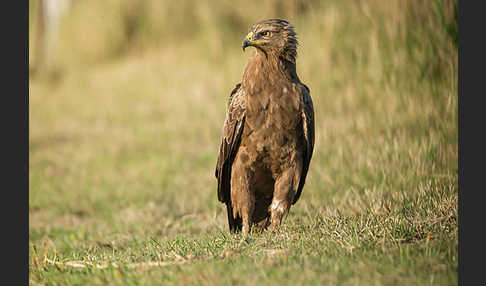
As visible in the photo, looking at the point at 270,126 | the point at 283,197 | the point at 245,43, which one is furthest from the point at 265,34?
the point at 283,197

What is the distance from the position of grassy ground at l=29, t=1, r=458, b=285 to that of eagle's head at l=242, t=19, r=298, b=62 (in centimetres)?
146

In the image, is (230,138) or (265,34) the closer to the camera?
(265,34)

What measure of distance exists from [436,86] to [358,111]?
2093mm

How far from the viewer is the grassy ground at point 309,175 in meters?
2.83

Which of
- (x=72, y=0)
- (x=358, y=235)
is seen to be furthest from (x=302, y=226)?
(x=72, y=0)

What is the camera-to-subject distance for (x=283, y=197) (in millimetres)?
4152

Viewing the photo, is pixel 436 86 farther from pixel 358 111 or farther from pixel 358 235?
pixel 358 235

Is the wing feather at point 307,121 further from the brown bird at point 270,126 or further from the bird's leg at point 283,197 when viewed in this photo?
the bird's leg at point 283,197

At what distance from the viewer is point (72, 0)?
784 inches

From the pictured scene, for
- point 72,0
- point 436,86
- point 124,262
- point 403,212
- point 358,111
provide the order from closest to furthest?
point 124,262
point 403,212
point 436,86
point 358,111
point 72,0

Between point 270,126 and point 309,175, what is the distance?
2168 millimetres

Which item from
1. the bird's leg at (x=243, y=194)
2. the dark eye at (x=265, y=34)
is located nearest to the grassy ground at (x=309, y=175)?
the bird's leg at (x=243, y=194)

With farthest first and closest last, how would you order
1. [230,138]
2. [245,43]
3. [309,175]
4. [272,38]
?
1. [309,175]
2. [230,138]
3. [272,38]
4. [245,43]

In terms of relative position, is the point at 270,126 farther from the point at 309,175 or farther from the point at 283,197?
the point at 309,175
